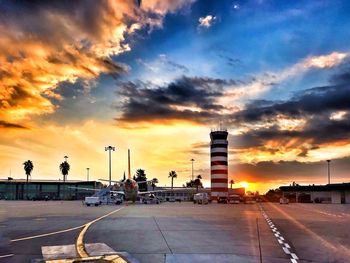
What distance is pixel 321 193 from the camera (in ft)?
509

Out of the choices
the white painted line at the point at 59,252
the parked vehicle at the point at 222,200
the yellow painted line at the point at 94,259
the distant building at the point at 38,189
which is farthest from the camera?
the distant building at the point at 38,189

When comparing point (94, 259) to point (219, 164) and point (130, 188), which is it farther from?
point (219, 164)

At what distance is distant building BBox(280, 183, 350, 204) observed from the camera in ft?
440

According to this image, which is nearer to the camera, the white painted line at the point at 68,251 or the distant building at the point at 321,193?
the white painted line at the point at 68,251

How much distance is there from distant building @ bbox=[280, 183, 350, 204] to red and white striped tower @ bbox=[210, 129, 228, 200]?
3389cm

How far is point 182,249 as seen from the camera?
1731 cm

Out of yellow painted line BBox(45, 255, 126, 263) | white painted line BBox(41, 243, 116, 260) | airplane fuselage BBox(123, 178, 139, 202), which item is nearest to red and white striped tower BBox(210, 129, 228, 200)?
airplane fuselage BBox(123, 178, 139, 202)

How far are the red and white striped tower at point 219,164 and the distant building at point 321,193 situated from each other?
1334 inches

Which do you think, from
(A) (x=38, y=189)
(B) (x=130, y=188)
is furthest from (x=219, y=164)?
(A) (x=38, y=189)

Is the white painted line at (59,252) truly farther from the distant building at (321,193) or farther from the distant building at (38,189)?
the distant building at (38,189)

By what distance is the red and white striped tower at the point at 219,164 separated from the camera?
123 metres

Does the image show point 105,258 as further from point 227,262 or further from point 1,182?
point 1,182

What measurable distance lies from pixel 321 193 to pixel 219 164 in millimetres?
51405

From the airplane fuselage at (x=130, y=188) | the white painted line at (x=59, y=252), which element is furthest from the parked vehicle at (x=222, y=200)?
the white painted line at (x=59, y=252)
